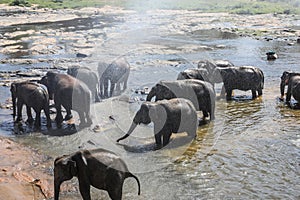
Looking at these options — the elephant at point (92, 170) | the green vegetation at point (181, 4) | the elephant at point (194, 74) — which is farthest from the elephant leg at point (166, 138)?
the green vegetation at point (181, 4)

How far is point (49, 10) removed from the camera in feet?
215

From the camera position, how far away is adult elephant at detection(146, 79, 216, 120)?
12.0m

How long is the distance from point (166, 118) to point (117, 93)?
5.79 meters

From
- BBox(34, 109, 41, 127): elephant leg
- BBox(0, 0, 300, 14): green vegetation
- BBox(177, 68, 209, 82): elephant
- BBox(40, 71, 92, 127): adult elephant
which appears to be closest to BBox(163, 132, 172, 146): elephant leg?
BBox(40, 71, 92, 127): adult elephant

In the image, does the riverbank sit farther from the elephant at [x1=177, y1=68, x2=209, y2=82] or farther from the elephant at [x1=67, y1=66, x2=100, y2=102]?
the elephant at [x1=177, y1=68, x2=209, y2=82]

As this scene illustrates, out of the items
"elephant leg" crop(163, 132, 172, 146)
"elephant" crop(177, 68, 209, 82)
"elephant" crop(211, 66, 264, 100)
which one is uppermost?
"elephant" crop(177, 68, 209, 82)

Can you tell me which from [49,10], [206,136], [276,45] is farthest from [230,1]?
[206,136]

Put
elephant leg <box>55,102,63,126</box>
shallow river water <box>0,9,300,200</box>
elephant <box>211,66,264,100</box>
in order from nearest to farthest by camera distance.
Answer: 1. shallow river water <box>0,9,300,200</box>
2. elephant leg <box>55,102,63,126</box>
3. elephant <box>211,66,264,100</box>

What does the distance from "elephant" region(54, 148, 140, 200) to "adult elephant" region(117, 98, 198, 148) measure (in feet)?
10.2

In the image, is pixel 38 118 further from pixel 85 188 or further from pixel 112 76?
pixel 85 188

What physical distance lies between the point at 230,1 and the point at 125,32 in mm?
39485

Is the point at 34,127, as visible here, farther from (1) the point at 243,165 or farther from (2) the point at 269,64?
(2) the point at 269,64

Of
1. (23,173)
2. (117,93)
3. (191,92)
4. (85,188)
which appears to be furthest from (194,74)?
(85,188)

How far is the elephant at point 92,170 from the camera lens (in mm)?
6621
